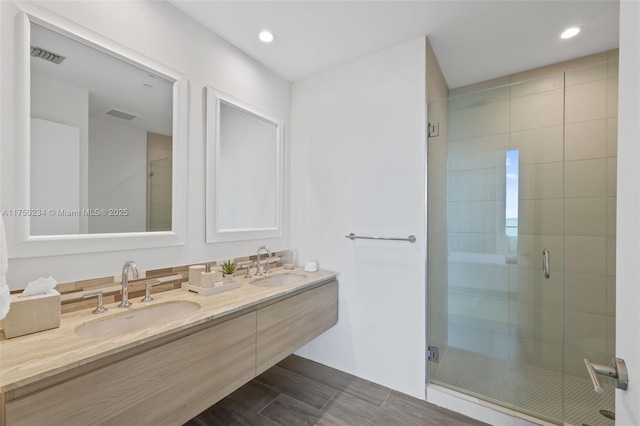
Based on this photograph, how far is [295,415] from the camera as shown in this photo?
1.78 metres

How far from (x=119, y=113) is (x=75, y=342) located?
1.17 metres

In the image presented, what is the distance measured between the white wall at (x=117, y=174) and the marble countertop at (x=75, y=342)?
1.45 feet

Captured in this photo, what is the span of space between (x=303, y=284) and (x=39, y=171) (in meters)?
1.51

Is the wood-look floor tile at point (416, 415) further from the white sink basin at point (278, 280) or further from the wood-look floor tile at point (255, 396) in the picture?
the white sink basin at point (278, 280)

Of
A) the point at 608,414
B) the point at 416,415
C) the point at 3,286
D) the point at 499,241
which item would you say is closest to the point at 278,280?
the point at 416,415

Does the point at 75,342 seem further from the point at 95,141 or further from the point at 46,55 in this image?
the point at 46,55

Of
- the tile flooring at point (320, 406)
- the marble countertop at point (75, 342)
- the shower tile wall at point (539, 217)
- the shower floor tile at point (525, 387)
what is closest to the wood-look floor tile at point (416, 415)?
the tile flooring at point (320, 406)

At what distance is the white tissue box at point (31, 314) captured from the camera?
1.05 m

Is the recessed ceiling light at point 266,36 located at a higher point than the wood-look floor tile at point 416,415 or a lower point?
higher

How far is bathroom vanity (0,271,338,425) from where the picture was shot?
86 cm

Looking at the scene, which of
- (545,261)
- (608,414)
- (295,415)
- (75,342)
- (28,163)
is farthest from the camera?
(545,261)

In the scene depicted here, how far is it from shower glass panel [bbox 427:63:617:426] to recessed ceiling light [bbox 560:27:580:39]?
9.8 inches

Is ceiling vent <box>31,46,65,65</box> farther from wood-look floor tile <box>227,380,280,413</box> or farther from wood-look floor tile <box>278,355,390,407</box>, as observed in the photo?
wood-look floor tile <box>278,355,390,407</box>

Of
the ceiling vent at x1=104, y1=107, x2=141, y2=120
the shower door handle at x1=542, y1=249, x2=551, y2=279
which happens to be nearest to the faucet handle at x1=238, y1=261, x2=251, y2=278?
the ceiling vent at x1=104, y1=107, x2=141, y2=120
